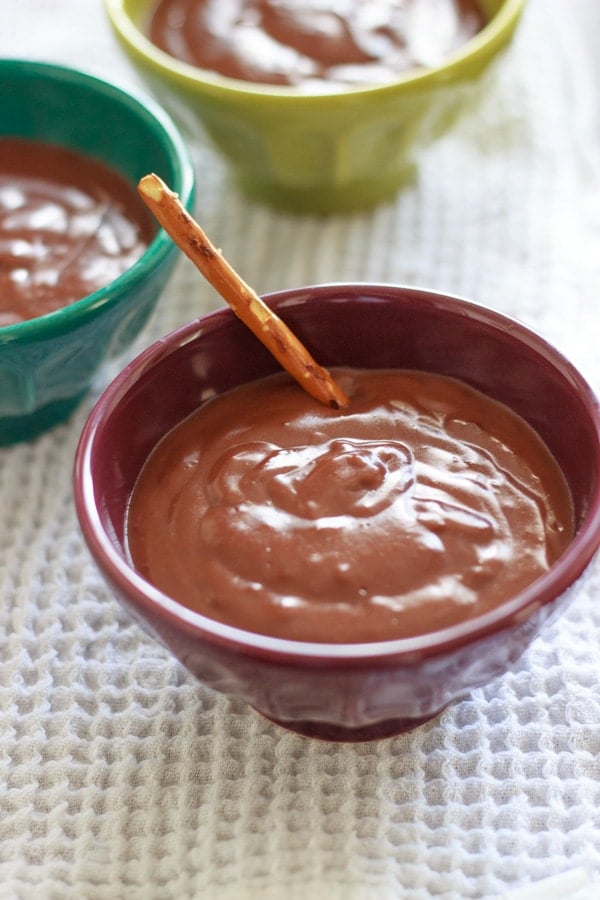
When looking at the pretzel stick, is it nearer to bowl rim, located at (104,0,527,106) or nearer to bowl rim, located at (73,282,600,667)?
Result: bowl rim, located at (73,282,600,667)

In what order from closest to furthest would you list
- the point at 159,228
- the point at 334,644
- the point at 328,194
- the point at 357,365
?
the point at 334,644 → the point at 357,365 → the point at 159,228 → the point at 328,194

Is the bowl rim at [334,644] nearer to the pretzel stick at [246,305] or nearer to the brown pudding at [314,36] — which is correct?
the pretzel stick at [246,305]

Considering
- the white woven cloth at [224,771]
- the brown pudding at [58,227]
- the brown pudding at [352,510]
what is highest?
the brown pudding at [352,510]

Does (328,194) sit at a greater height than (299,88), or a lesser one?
lesser

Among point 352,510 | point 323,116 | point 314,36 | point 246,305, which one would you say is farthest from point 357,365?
point 314,36

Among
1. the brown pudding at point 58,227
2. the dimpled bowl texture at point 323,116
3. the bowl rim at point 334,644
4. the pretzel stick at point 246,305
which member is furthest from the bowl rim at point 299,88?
the bowl rim at point 334,644

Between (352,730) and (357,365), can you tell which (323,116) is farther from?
(352,730)

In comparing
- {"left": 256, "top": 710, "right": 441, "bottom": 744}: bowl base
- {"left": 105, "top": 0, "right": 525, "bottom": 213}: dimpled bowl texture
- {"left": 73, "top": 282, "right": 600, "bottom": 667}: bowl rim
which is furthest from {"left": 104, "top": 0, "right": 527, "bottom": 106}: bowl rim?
{"left": 256, "top": 710, "right": 441, "bottom": 744}: bowl base

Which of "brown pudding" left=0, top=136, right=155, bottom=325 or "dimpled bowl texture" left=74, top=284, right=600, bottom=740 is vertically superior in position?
"dimpled bowl texture" left=74, top=284, right=600, bottom=740
